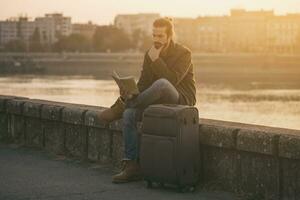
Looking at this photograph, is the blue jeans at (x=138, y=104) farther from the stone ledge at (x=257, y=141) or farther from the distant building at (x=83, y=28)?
the distant building at (x=83, y=28)

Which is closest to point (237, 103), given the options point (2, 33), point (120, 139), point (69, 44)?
point (120, 139)

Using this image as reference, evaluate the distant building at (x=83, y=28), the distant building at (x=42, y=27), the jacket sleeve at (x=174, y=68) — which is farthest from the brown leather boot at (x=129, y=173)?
the distant building at (x=83, y=28)

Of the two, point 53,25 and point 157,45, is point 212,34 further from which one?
point 157,45

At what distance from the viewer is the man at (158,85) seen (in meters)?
5.20

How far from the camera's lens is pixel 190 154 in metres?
4.93

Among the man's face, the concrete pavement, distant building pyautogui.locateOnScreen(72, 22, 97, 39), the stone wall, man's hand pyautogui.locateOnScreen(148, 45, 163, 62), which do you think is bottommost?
distant building pyautogui.locateOnScreen(72, 22, 97, 39)

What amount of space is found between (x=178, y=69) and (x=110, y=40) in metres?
123

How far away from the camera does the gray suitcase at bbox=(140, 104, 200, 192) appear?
4801 mm

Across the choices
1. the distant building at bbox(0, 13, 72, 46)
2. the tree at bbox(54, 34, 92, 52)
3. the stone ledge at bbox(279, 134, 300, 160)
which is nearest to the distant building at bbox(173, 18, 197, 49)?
the distant building at bbox(0, 13, 72, 46)

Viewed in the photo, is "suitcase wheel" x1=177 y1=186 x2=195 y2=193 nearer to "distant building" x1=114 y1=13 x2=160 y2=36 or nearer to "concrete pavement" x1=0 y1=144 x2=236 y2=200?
"concrete pavement" x1=0 y1=144 x2=236 y2=200

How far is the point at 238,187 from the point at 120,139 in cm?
145

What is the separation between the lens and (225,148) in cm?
507

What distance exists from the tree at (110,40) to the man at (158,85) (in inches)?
4671

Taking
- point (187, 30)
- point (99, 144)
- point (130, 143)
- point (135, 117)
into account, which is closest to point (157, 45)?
point (135, 117)
